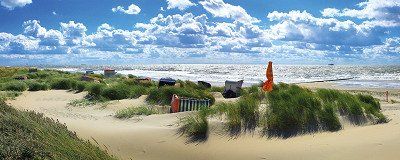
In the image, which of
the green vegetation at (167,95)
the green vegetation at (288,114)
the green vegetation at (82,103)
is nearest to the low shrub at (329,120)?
the green vegetation at (288,114)

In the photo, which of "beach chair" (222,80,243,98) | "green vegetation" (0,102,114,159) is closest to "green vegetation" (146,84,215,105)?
"beach chair" (222,80,243,98)

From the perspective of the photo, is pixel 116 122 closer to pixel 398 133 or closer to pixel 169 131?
pixel 169 131

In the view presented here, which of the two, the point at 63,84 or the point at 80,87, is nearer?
Result: the point at 80,87

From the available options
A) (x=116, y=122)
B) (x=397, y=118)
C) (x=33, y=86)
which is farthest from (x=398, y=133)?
(x=33, y=86)

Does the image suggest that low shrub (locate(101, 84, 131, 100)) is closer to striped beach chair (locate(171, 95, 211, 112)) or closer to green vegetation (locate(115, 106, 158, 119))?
striped beach chair (locate(171, 95, 211, 112))

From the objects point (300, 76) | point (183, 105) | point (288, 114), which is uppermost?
point (288, 114)

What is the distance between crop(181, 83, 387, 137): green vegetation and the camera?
9.87m

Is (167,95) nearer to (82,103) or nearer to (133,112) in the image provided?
(82,103)

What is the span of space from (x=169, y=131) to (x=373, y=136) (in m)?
4.51

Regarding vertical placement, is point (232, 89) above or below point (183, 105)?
below

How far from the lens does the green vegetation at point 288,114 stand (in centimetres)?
987

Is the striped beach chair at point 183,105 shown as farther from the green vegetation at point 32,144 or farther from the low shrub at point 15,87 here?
the low shrub at point 15,87

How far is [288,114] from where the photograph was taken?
9.91 metres

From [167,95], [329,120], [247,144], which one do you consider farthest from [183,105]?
[329,120]
